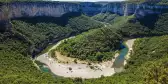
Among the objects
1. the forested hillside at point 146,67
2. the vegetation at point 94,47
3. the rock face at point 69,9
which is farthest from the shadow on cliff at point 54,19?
the forested hillside at point 146,67

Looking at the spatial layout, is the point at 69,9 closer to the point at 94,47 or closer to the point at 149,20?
the point at 149,20

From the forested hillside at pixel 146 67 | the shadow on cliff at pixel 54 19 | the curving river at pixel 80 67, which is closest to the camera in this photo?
the forested hillside at pixel 146 67

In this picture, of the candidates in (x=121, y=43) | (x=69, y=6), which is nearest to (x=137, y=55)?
(x=121, y=43)

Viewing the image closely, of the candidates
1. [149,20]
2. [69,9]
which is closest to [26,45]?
[149,20]

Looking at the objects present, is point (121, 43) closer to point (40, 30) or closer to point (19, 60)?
point (40, 30)

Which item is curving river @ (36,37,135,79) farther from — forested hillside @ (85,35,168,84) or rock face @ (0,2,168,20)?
rock face @ (0,2,168,20)

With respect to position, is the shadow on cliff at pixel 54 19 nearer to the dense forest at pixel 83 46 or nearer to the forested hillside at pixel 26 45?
the dense forest at pixel 83 46

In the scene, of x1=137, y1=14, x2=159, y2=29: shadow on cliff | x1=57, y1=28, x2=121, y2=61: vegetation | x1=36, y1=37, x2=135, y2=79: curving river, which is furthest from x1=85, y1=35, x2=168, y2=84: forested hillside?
x1=137, y1=14, x2=159, y2=29: shadow on cliff
